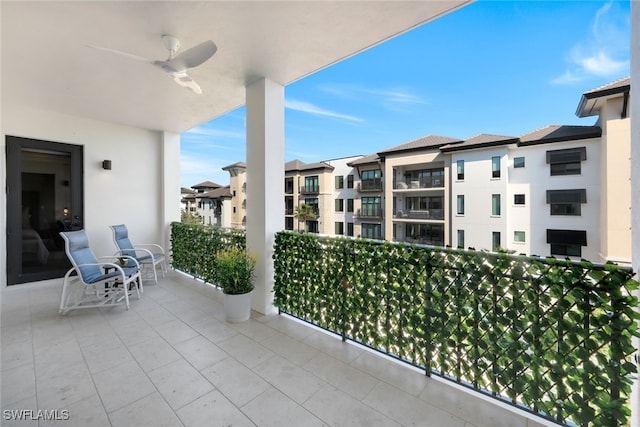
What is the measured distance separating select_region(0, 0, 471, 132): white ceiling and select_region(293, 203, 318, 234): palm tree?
18614 millimetres

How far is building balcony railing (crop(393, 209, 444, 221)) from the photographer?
56.8 ft

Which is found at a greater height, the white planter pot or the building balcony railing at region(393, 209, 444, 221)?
the building balcony railing at region(393, 209, 444, 221)

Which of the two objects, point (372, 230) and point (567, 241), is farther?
point (372, 230)

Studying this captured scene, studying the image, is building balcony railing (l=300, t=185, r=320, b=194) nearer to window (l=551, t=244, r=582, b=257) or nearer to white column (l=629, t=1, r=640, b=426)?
window (l=551, t=244, r=582, b=257)

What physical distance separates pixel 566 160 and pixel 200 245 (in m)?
16.5

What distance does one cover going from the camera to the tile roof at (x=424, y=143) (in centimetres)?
1650

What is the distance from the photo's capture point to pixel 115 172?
5203mm

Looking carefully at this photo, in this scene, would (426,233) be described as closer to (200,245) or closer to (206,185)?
(200,245)

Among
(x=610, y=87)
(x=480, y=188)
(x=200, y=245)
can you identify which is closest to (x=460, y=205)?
(x=480, y=188)

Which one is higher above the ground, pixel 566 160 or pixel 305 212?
pixel 566 160

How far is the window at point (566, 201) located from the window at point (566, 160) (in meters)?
0.97

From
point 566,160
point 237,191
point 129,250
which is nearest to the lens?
point 129,250

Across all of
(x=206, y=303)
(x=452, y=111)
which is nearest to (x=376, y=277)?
(x=206, y=303)

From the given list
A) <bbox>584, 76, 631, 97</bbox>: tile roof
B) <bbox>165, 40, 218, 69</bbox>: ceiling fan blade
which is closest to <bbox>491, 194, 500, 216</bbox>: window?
<bbox>584, 76, 631, 97</bbox>: tile roof
